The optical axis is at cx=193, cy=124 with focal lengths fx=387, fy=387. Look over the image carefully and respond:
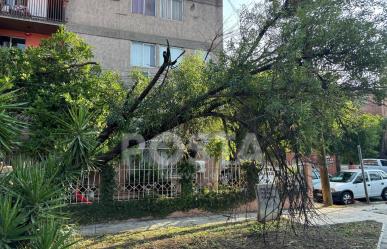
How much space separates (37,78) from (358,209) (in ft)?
40.0

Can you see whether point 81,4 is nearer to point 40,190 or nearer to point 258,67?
point 258,67

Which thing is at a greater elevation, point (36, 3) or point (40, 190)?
point (36, 3)

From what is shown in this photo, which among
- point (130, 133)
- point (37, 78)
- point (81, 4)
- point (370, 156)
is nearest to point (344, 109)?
point (130, 133)

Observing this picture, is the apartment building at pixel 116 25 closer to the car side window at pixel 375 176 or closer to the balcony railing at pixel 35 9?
the balcony railing at pixel 35 9

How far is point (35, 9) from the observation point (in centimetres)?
1756

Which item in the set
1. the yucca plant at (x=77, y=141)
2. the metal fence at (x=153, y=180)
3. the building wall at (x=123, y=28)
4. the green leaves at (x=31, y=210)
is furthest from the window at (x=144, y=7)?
the green leaves at (x=31, y=210)

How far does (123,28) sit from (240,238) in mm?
12475

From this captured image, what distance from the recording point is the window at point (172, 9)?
1944 centimetres

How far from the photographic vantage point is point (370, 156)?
35312 millimetres

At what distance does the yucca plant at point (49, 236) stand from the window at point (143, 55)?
47.5 ft

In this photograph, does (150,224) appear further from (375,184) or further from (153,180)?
(375,184)

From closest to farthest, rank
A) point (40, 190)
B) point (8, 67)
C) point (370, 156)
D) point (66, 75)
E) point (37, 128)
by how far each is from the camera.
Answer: point (40, 190)
point (37, 128)
point (8, 67)
point (66, 75)
point (370, 156)

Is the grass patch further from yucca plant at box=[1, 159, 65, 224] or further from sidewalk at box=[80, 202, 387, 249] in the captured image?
yucca plant at box=[1, 159, 65, 224]

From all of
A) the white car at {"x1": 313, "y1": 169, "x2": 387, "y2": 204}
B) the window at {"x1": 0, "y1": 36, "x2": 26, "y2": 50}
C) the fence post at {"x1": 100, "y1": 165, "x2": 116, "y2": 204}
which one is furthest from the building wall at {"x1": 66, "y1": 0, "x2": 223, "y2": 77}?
the white car at {"x1": 313, "y1": 169, "x2": 387, "y2": 204}
